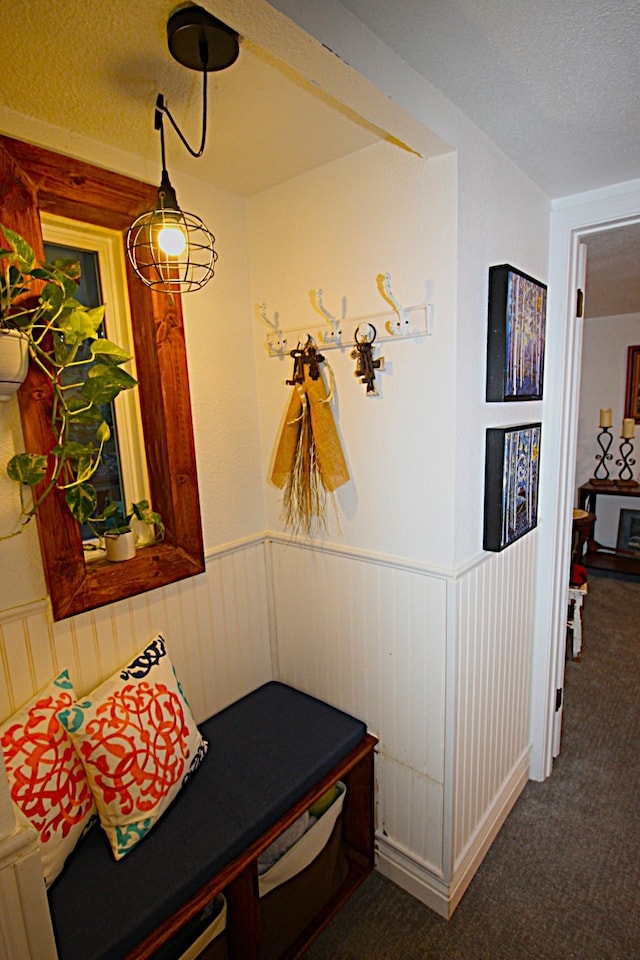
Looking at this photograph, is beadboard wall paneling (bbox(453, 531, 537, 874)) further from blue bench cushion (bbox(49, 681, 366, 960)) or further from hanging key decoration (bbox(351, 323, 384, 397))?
hanging key decoration (bbox(351, 323, 384, 397))

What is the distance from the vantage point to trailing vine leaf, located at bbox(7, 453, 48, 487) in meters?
1.21

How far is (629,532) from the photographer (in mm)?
4555

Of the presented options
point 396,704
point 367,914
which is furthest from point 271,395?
point 367,914

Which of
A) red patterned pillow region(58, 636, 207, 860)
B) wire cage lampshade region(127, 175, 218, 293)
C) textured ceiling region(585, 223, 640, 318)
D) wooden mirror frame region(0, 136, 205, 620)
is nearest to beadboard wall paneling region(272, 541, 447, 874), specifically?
wooden mirror frame region(0, 136, 205, 620)

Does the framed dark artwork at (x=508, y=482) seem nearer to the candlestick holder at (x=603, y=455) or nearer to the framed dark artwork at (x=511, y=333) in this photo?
the framed dark artwork at (x=511, y=333)

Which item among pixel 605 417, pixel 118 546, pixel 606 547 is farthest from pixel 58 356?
pixel 606 547

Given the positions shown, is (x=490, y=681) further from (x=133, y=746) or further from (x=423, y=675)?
(x=133, y=746)

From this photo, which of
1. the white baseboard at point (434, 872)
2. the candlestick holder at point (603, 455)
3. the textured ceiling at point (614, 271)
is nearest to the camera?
the white baseboard at point (434, 872)

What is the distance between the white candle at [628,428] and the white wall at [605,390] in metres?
0.11

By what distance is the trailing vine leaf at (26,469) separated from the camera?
121 cm

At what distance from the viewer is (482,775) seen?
5.80 ft

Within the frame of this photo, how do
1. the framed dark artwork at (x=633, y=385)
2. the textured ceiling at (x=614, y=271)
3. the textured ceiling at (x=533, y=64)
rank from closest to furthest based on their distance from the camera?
the textured ceiling at (x=533, y=64) < the textured ceiling at (x=614, y=271) < the framed dark artwork at (x=633, y=385)

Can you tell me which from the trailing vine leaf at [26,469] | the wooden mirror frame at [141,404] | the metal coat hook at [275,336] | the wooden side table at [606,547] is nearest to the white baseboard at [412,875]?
the wooden mirror frame at [141,404]

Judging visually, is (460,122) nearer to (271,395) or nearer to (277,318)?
(277,318)
